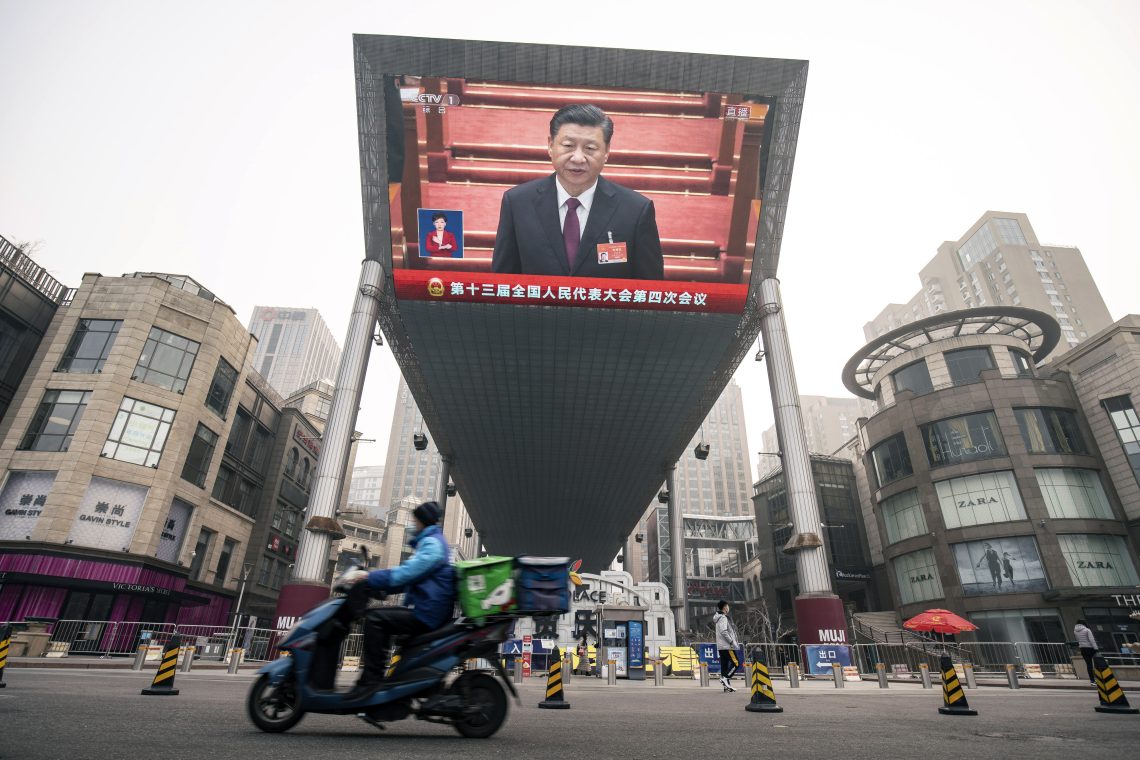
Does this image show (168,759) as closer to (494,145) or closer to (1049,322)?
(494,145)

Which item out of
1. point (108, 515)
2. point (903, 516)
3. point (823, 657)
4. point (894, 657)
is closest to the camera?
point (823, 657)

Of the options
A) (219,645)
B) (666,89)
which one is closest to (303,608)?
(219,645)

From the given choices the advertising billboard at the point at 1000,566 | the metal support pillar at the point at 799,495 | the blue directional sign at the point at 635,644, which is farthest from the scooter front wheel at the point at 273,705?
the advertising billboard at the point at 1000,566

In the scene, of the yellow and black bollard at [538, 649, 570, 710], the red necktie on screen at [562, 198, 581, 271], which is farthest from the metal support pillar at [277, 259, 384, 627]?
the yellow and black bollard at [538, 649, 570, 710]

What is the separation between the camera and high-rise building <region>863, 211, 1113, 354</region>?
308 ft

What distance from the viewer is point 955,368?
40031 millimetres

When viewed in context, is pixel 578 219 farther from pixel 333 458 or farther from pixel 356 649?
pixel 356 649

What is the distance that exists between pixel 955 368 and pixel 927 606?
52.6ft

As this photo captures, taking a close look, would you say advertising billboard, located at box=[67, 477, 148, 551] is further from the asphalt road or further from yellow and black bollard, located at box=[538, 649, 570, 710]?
yellow and black bollard, located at box=[538, 649, 570, 710]

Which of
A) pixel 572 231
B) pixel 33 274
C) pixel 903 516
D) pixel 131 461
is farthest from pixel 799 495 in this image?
pixel 33 274

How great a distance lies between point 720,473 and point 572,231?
13107cm

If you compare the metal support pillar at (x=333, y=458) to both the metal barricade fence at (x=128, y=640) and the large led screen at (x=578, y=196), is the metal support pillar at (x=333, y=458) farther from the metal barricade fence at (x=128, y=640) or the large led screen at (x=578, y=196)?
the large led screen at (x=578, y=196)

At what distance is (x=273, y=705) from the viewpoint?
4688mm

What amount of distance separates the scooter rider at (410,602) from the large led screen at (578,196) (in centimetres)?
2179
